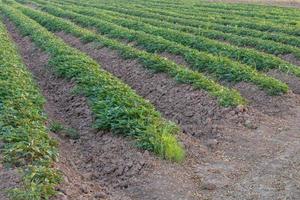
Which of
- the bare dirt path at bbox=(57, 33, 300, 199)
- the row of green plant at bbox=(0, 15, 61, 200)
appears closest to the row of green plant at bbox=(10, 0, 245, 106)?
A: the bare dirt path at bbox=(57, 33, 300, 199)

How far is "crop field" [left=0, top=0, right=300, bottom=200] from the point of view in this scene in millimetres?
7410

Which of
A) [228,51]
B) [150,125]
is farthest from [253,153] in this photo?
[228,51]

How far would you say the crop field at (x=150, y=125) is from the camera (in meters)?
7.41

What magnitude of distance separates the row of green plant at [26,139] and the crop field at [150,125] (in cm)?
2

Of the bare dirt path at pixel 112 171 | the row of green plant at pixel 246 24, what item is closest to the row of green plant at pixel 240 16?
the row of green plant at pixel 246 24

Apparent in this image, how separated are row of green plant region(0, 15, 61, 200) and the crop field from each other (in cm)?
2

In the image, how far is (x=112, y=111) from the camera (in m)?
9.53

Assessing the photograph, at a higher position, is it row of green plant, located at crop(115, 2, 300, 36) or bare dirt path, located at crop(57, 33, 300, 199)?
bare dirt path, located at crop(57, 33, 300, 199)

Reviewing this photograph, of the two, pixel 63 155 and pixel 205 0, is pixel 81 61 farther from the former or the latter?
pixel 205 0

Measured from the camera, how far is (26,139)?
795 centimetres

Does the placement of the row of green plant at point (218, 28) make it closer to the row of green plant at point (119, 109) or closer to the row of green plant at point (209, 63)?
the row of green plant at point (209, 63)

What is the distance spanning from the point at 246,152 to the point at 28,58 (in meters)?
10.0

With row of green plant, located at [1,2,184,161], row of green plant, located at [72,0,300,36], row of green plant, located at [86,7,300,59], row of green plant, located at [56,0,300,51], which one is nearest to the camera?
row of green plant, located at [1,2,184,161]

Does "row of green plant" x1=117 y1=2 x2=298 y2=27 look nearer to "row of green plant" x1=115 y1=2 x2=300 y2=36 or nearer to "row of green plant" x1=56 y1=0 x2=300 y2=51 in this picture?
"row of green plant" x1=115 y1=2 x2=300 y2=36
